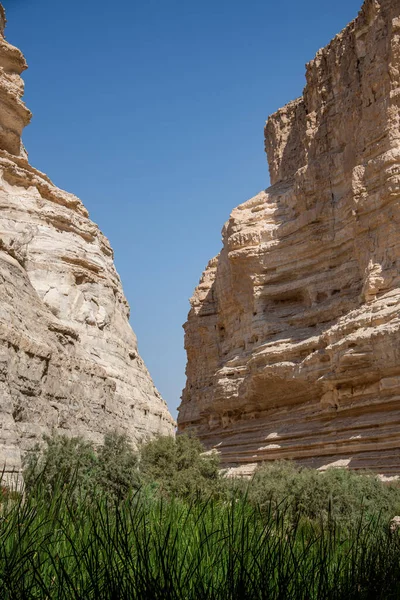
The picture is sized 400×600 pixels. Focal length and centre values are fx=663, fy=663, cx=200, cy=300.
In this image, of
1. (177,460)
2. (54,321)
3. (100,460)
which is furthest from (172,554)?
(177,460)

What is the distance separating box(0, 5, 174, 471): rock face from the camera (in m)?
17.2

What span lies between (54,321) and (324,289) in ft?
59.9

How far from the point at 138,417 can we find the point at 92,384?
23.5 feet

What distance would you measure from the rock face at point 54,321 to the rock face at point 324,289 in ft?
20.9

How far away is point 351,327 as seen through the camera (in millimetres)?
30078

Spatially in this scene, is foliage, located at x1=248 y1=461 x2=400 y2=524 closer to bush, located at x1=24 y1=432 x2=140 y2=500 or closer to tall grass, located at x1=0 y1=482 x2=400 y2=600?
bush, located at x1=24 y1=432 x2=140 y2=500

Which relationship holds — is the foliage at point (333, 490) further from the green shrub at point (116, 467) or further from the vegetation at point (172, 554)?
the vegetation at point (172, 554)

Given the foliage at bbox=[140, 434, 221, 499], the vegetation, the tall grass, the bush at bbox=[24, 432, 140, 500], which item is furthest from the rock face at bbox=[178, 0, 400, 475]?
the tall grass

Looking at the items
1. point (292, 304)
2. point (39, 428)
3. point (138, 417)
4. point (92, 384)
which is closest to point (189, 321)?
point (292, 304)

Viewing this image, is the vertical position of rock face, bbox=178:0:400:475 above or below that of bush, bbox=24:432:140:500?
above

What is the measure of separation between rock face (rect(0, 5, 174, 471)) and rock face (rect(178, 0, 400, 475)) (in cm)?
637

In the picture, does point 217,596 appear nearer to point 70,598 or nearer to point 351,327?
point 70,598

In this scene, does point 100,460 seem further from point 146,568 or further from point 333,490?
point 146,568

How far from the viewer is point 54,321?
23391 millimetres
